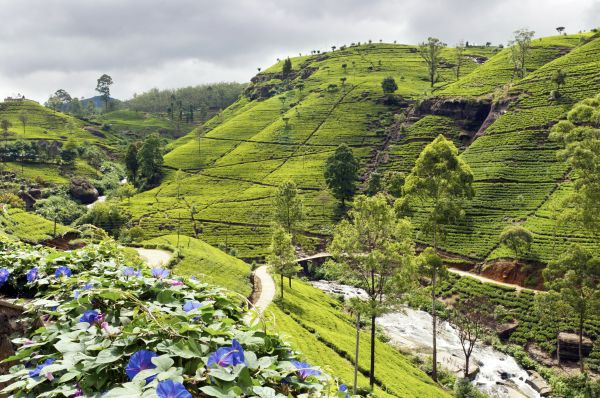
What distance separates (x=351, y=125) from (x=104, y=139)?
95.1 meters

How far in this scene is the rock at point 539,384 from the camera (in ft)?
102

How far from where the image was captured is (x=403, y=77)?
493 ft

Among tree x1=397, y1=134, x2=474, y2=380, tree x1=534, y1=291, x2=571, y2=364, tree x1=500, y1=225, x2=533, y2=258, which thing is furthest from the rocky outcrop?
tree x1=397, y1=134, x2=474, y2=380

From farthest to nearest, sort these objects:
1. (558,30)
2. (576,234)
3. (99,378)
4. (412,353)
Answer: (558,30) < (576,234) < (412,353) < (99,378)

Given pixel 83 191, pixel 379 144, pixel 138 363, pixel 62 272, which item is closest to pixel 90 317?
pixel 138 363

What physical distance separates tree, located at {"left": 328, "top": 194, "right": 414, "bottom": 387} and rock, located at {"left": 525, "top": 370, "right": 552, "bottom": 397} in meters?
18.0

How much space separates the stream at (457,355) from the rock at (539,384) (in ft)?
0.97

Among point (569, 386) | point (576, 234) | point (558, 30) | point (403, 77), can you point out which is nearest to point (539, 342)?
point (569, 386)

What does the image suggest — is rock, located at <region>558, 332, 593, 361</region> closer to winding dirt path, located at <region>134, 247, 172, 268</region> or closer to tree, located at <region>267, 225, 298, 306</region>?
tree, located at <region>267, 225, 298, 306</region>

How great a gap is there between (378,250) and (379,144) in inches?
3228

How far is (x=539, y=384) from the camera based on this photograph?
32.2 meters

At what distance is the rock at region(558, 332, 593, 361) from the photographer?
116 ft

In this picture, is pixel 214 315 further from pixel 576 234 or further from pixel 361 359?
pixel 576 234

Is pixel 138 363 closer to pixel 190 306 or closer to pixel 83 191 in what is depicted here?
pixel 190 306
